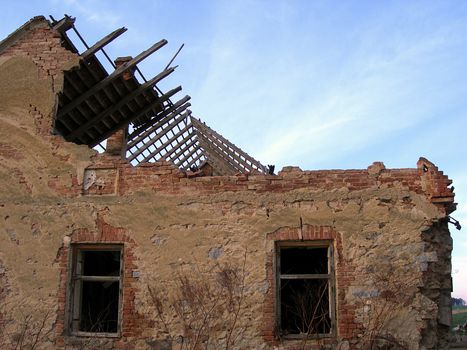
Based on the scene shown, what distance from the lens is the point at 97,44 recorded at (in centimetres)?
940

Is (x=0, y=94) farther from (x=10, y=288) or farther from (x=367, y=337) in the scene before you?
(x=367, y=337)

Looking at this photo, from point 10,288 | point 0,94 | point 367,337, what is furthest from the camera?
point 0,94

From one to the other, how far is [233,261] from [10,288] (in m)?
3.25

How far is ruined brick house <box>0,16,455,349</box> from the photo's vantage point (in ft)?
24.9

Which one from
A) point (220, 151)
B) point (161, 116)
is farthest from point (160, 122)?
point (220, 151)

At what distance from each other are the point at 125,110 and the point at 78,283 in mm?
4310

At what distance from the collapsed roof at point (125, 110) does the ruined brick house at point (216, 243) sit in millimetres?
1014

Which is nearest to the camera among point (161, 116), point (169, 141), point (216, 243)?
point (216, 243)

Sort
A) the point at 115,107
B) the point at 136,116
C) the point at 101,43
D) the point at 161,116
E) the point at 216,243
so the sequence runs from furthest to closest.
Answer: the point at 161,116, the point at 136,116, the point at 115,107, the point at 101,43, the point at 216,243

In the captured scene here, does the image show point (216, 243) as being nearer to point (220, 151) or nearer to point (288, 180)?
point (288, 180)

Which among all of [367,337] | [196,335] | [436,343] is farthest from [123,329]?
[436,343]

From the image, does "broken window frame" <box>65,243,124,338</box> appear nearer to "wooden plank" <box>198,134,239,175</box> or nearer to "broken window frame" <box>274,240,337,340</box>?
"broken window frame" <box>274,240,337,340</box>

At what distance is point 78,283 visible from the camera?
27.0ft

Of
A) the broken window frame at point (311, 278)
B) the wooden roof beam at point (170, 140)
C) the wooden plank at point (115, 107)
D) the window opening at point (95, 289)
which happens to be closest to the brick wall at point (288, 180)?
the broken window frame at point (311, 278)
